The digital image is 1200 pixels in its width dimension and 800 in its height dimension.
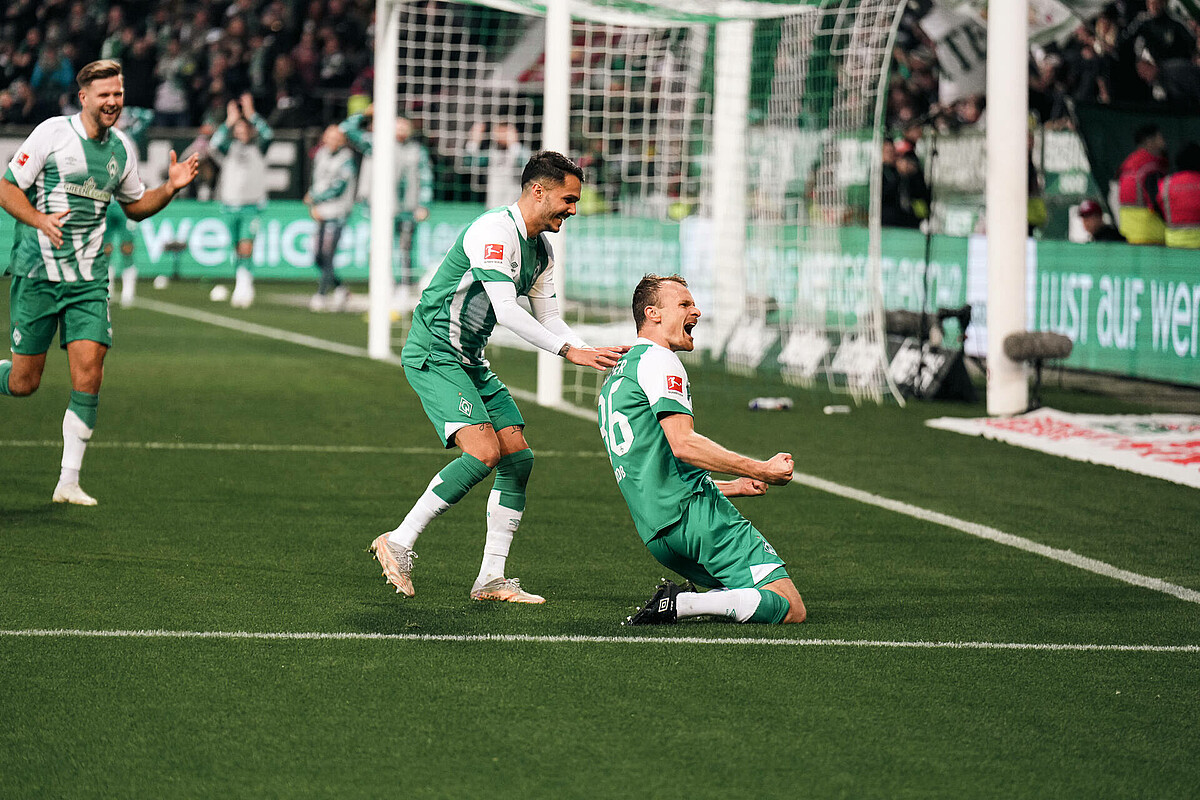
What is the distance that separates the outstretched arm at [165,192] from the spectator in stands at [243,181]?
1333 cm

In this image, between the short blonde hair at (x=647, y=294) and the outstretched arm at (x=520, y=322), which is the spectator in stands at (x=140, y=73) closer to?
the outstretched arm at (x=520, y=322)

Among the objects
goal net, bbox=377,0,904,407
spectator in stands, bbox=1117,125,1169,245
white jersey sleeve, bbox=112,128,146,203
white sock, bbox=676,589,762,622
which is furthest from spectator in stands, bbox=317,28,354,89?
white sock, bbox=676,589,762,622

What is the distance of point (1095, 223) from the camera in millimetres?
14109

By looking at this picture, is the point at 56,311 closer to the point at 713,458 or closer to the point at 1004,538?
the point at 713,458

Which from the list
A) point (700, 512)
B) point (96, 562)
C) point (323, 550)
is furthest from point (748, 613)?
point (96, 562)

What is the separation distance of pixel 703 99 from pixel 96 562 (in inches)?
511

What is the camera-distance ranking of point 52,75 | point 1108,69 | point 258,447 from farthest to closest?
point 52,75 < point 1108,69 < point 258,447

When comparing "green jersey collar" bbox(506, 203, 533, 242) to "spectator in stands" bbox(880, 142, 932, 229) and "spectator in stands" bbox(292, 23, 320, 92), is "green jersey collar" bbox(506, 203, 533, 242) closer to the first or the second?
"spectator in stands" bbox(880, 142, 932, 229)

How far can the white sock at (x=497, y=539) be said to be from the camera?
6.12 meters

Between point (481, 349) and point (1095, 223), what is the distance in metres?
9.27

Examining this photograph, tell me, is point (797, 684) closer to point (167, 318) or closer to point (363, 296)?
point (167, 318)

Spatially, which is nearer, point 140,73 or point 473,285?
point 473,285

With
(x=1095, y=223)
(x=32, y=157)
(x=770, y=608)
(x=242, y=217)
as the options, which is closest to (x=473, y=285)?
(x=770, y=608)

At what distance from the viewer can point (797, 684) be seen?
498 centimetres
